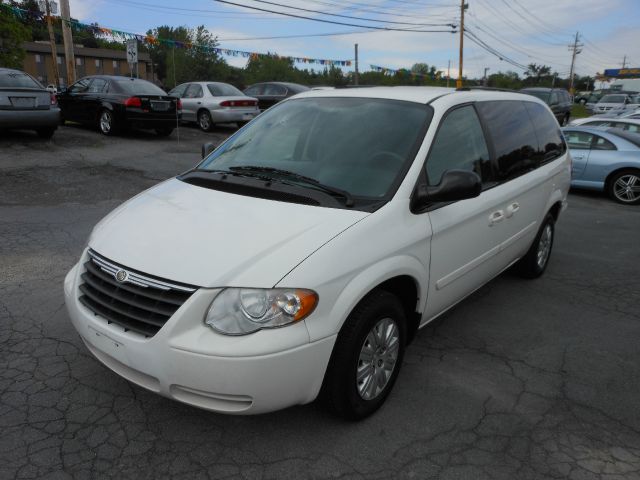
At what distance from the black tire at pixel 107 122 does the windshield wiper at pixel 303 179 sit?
10.9 meters

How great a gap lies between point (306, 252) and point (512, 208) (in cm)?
234

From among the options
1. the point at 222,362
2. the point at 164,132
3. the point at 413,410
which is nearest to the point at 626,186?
the point at 413,410

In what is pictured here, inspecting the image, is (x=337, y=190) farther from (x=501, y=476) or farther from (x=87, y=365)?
(x=87, y=365)

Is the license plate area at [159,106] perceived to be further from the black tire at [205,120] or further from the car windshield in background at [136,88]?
the black tire at [205,120]

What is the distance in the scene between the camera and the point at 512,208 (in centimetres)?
425

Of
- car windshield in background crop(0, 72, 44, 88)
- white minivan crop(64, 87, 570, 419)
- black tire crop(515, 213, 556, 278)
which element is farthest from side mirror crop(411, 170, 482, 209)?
car windshield in background crop(0, 72, 44, 88)

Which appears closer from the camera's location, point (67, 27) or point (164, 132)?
point (164, 132)

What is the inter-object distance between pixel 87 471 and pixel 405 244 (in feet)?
6.37

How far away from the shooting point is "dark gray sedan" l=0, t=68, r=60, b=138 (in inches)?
420

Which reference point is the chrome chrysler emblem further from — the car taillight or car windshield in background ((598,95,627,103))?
car windshield in background ((598,95,627,103))

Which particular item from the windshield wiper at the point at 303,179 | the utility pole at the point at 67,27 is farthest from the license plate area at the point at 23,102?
the windshield wiper at the point at 303,179

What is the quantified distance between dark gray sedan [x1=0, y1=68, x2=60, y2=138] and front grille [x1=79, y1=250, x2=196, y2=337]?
962 cm

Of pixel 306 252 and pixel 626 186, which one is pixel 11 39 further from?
pixel 306 252

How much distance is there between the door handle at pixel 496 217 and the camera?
3.91 m
